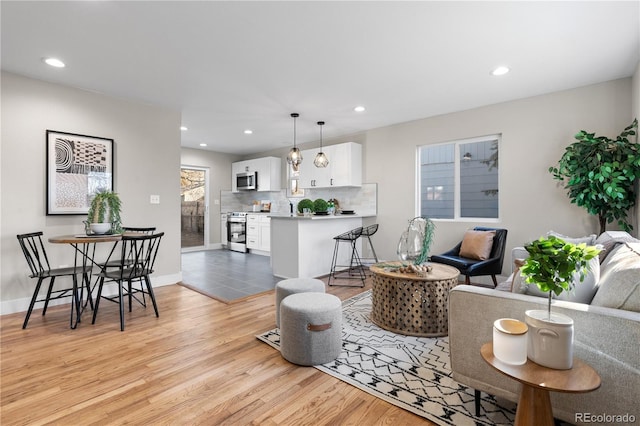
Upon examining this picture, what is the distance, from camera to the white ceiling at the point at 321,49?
7.25 ft

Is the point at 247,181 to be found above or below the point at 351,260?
above

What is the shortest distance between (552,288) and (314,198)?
18.6 ft

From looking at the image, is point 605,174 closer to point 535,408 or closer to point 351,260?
point 535,408

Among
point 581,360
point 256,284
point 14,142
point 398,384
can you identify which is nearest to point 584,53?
point 581,360

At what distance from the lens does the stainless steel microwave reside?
751 centimetres

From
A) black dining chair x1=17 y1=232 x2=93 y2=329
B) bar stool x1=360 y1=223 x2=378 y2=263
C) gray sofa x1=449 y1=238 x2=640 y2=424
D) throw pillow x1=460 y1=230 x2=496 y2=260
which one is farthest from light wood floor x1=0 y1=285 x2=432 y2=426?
throw pillow x1=460 y1=230 x2=496 y2=260

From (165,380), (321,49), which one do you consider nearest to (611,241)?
(321,49)

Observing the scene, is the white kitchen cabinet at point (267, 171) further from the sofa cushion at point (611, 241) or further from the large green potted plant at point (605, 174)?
the sofa cushion at point (611, 241)

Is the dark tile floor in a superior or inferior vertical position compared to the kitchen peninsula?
inferior

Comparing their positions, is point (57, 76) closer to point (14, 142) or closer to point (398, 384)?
point (14, 142)

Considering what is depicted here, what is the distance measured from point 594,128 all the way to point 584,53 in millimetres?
1105

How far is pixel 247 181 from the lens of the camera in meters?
7.62

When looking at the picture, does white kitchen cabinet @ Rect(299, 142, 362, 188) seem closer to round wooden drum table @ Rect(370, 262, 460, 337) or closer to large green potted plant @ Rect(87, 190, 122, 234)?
round wooden drum table @ Rect(370, 262, 460, 337)

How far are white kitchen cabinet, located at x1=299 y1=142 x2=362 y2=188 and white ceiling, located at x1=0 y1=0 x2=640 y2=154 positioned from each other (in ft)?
4.69
